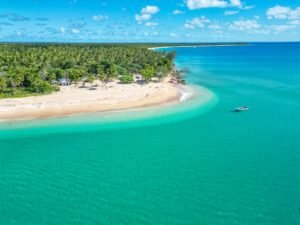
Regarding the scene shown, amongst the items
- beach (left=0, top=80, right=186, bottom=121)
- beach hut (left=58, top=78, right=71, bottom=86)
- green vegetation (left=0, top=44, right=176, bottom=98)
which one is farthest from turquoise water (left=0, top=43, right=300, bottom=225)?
beach hut (left=58, top=78, right=71, bottom=86)

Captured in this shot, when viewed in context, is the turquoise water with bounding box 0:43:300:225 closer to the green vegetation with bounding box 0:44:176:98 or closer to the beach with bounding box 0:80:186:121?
the beach with bounding box 0:80:186:121

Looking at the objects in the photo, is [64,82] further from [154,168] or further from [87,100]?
[154,168]

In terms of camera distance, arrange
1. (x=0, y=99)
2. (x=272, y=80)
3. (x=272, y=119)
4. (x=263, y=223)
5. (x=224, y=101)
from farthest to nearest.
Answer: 1. (x=272, y=80)
2. (x=224, y=101)
3. (x=0, y=99)
4. (x=272, y=119)
5. (x=263, y=223)

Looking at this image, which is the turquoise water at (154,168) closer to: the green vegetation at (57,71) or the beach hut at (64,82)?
the green vegetation at (57,71)

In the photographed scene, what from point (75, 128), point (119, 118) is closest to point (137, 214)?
point (75, 128)

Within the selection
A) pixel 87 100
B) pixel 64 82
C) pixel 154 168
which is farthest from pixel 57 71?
pixel 154 168

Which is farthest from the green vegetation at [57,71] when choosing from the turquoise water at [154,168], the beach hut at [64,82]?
the turquoise water at [154,168]

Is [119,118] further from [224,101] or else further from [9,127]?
[224,101]

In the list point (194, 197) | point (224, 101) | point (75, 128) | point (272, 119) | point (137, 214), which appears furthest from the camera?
point (224, 101)
